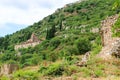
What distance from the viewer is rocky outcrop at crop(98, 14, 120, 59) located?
71.9 ft

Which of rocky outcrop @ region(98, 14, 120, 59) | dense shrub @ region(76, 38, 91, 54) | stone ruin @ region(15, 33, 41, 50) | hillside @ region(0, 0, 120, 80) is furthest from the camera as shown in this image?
stone ruin @ region(15, 33, 41, 50)

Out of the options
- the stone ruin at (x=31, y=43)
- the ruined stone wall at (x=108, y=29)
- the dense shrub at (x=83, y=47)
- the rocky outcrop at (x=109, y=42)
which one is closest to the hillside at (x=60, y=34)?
the dense shrub at (x=83, y=47)

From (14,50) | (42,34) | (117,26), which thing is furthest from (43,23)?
(117,26)

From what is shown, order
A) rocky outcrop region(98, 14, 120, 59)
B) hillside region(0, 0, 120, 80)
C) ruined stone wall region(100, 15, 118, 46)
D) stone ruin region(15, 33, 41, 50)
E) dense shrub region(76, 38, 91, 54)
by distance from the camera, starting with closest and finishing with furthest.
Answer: rocky outcrop region(98, 14, 120, 59) < ruined stone wall region(100, 15, 118, 46) < dense shrub region(76, 38, 91, 54) < hillside region(0, 0, 120, 80) < stone ruin region(15, 33, 41, 50)

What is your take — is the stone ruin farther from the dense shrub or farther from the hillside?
the dense shrub

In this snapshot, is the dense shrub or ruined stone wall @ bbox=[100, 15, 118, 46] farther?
the dense shrub

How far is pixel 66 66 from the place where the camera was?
19.1 meters

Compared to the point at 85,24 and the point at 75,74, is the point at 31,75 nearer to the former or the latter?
the point at 75,74

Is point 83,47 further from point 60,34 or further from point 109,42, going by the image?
point 60,34

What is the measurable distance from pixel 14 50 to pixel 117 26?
137428 mm

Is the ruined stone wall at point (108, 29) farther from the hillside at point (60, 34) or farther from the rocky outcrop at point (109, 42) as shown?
the hillside at point (60, 34)

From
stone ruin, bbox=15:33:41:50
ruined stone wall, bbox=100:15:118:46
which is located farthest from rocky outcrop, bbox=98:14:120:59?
stone ruin, bbox=15:33:41:50

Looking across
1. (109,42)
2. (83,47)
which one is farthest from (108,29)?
(83,47)

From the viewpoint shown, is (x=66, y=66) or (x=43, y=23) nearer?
(x=66, y=66)
